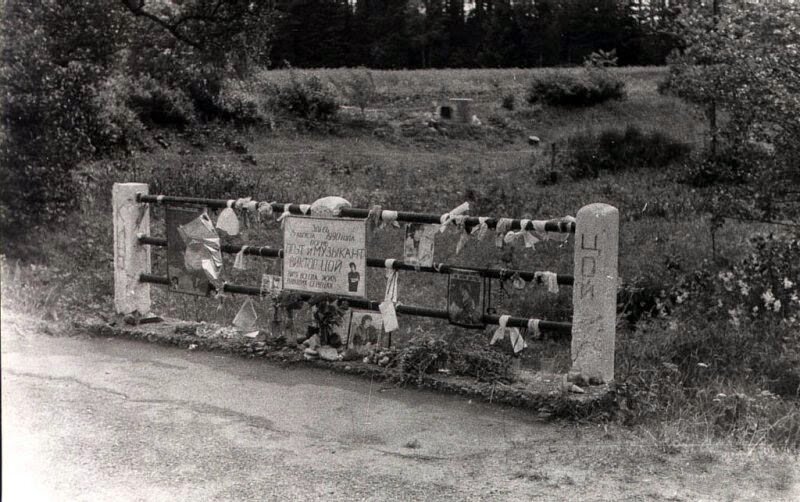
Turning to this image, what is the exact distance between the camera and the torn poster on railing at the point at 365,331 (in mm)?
6910

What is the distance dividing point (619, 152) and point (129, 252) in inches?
818

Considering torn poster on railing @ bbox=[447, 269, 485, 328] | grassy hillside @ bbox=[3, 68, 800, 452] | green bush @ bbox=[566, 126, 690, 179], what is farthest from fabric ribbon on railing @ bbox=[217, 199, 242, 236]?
green bush @ bbox=[566, 126, 690, 179]

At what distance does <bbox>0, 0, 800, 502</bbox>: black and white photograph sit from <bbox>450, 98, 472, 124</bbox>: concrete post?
10387 millimetres

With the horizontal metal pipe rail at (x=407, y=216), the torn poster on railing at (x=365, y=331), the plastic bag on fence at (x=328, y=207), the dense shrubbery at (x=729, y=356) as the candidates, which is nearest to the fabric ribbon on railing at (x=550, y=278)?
the horizontal metal pipe rail at (x=407, y=216)

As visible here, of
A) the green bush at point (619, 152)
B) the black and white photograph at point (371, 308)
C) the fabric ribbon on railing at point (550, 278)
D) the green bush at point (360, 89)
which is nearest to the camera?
the black and white photograph at point (371, 308)

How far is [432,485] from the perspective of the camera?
468 cm

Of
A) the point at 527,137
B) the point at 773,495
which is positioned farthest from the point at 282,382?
the point at 527,137

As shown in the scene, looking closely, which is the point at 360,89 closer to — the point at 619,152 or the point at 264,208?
the point at 619,152

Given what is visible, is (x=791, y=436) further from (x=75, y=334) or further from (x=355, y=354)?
(x=75, y=334)

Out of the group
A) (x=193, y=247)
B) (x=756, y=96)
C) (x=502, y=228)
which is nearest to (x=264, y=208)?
(x=193, y=247)

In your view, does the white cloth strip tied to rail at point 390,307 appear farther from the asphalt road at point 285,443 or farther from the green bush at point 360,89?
the green bush at point 360,89

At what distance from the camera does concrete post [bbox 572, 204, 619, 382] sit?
19.2 feet

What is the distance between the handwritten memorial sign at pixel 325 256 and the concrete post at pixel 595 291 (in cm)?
180

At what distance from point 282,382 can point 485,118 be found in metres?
28.6
